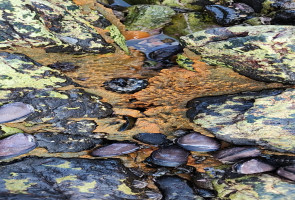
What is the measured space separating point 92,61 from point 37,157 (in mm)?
1851

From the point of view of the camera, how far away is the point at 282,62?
11.9ft

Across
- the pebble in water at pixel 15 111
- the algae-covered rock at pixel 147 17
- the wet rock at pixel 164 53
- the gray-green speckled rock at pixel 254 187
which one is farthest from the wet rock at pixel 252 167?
the algae-covered rock at pixel 147 17

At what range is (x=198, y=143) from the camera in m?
2.44

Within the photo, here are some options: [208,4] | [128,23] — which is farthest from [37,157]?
[208,4]

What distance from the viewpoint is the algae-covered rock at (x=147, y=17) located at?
5.38 meters

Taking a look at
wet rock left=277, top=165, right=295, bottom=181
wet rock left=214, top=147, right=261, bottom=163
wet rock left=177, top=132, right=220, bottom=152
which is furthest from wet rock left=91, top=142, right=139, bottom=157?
wet rock left=277, top=165, right=295, bottom=181

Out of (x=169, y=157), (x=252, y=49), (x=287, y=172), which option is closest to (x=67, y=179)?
(x=169, y=157)

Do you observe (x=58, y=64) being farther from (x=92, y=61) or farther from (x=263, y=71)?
(x=263, y=71)

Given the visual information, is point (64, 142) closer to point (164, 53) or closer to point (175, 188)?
point (175, 188)

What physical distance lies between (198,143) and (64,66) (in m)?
1.77

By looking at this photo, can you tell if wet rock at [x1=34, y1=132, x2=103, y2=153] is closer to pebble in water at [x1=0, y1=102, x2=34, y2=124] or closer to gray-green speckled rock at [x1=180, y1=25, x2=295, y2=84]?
pebble in water at [x1=0, y1=102, x2=34, y2=124]

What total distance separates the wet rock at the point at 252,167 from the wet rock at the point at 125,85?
4.80 ft

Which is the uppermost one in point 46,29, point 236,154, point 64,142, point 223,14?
point 223,14

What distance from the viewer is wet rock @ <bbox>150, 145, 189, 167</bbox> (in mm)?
2266
